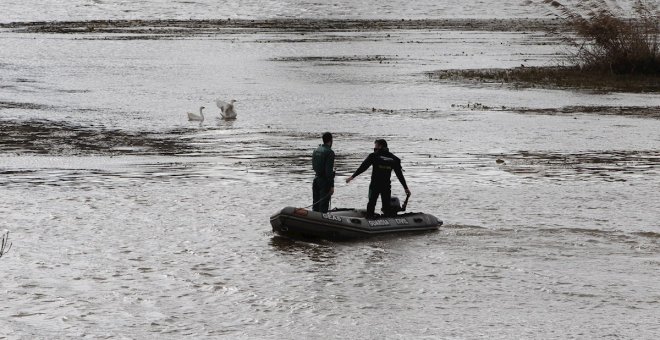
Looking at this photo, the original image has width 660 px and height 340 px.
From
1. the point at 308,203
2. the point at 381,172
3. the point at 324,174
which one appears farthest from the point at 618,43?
the point at 324,174

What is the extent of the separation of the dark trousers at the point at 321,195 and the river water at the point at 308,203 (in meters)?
1.15

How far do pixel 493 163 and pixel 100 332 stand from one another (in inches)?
645

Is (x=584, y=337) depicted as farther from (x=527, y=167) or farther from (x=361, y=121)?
(x=361, y=121)

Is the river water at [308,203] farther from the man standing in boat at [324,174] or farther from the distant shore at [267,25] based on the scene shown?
the distant shore at [267,25]

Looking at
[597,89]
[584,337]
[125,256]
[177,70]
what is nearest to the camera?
[584,337]

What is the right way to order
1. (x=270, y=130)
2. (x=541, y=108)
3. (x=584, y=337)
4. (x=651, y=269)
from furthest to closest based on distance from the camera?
(x=541, y=108)
(x=270, y=130)
(x=651, y=269)
(x=584, y=337)

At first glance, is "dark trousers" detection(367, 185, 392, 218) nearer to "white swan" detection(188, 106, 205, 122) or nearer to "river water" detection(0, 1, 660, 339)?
"river water" detection(0, 1, 660, 339)

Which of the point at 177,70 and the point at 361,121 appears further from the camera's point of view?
the point at 177,70

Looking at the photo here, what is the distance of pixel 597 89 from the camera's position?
49.2 meters

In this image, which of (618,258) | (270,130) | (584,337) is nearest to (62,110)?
(270,130)

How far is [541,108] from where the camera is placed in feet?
140

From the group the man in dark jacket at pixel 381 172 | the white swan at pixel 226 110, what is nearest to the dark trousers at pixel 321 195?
the man in dark jacket at pixel 381 172

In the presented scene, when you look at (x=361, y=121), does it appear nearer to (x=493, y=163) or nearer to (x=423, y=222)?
(x=493, y=163)

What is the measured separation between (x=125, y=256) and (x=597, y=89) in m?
33.2
